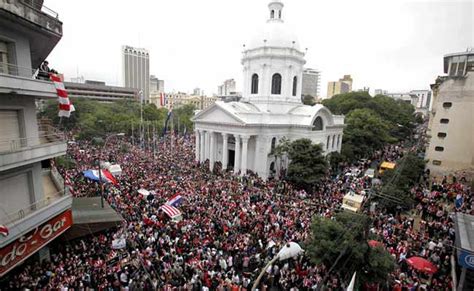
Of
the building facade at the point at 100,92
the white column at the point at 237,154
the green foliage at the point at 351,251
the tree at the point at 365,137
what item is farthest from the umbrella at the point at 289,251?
the building facade at the point at 100,92

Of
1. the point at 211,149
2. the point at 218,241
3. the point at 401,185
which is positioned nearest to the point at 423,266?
the point at 218,241

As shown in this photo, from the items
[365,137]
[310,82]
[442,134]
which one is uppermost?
[310,82]

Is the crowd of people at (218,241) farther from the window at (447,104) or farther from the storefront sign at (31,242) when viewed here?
the window at (447,104)

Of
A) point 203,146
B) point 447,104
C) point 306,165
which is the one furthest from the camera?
point 203,146

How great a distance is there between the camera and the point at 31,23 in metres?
8.95

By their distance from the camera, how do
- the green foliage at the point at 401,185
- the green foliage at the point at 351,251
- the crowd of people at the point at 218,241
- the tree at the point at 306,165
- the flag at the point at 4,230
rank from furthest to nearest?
A: the tree at the point at 306,165 → the green foliage at the point at 401,185 → the crowd of people at the point at 218,241 → the green foliage at the point at 351,251 → the flag at the point at 4,230

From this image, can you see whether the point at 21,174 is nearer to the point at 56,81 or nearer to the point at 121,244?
the point at 56,81

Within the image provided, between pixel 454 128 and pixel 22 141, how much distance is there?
34941 mm

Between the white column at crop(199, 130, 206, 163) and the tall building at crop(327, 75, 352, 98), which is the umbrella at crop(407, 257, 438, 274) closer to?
the white column at crop(199, 130, 206, 163)

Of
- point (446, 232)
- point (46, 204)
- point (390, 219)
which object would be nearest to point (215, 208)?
point (46, 204)

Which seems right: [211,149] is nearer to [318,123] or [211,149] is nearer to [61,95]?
[318,123]

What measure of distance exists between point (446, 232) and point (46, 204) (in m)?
21.9

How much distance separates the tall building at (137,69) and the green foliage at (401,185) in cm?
11128

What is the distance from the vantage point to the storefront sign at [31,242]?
8650 millimetres
